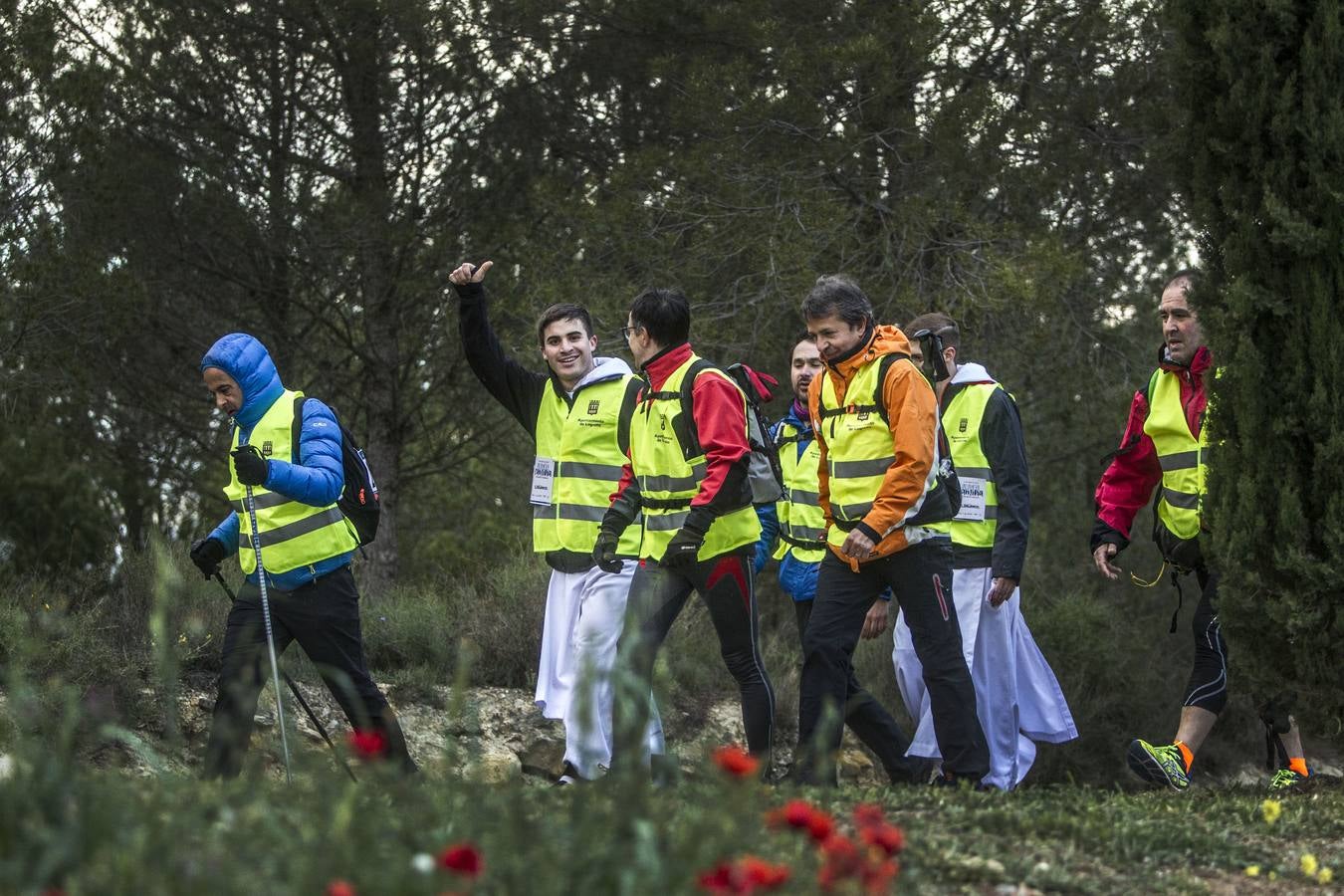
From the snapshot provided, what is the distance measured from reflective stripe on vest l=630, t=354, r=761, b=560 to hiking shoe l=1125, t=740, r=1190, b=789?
170cm

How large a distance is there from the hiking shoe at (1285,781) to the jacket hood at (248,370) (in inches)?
162

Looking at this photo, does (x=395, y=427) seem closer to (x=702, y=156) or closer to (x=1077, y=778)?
(x=702, y=156)

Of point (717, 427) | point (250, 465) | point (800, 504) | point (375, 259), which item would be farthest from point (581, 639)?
point (375, 259)

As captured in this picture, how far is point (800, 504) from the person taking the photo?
8.32m

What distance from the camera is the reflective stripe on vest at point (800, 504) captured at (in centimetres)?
823

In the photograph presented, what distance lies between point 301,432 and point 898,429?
2343mm

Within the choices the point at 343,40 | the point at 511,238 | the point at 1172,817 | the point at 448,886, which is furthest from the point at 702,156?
the point at 448,886

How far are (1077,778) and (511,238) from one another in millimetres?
5942

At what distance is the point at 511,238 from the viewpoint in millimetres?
13594

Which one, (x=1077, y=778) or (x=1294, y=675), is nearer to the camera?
(x=1294, y=675)

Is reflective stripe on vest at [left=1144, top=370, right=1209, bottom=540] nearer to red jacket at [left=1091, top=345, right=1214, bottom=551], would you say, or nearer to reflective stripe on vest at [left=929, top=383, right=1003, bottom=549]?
red jacket at [left=1091, top=345, right=1214, bottom=551]

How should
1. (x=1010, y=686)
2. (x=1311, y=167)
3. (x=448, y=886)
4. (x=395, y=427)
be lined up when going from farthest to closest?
(x=395, y=427) → (x=1010, y=686) → (x=1311, y=167) → (x=448, y=886)

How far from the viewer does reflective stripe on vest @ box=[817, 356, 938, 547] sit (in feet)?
21.2

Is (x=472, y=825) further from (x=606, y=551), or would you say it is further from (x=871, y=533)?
(x=606, y=551)
